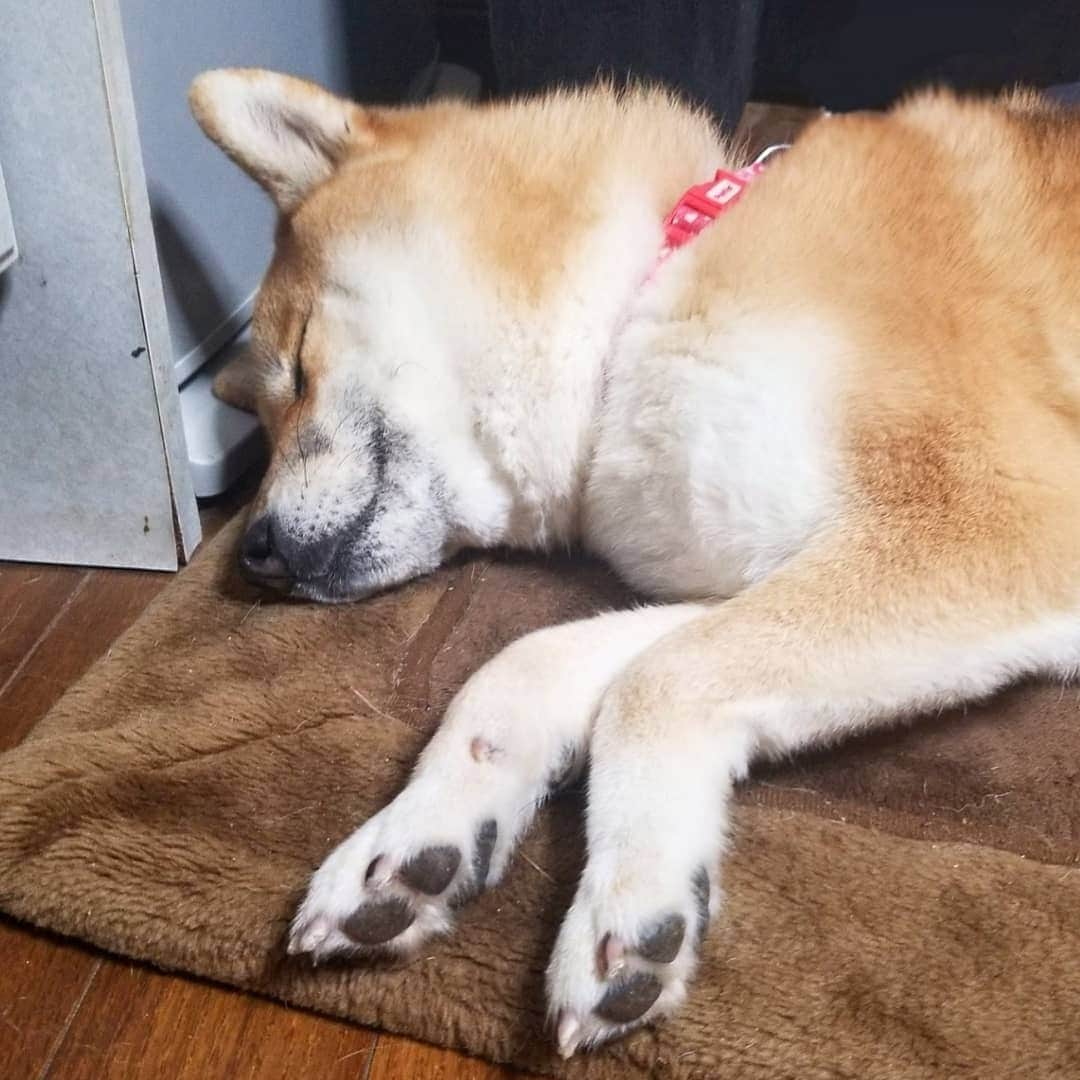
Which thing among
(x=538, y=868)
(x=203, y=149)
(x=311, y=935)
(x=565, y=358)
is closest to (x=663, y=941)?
(x=538, y=868)

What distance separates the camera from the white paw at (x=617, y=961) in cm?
90

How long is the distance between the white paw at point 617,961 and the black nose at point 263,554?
2.22 ft

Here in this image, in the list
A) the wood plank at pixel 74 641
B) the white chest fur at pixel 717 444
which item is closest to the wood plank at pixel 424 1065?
the white chest fur at pixel 717 444

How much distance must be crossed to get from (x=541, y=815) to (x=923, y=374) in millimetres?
623

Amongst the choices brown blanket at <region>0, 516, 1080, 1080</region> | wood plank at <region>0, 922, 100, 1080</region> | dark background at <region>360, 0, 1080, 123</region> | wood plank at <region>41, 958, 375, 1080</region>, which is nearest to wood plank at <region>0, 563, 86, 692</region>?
brown blanket at <region>0, 516, 1080, 1080</region>

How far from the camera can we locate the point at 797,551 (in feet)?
3.78

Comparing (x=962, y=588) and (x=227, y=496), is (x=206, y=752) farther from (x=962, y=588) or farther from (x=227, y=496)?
(x=962, y=588)

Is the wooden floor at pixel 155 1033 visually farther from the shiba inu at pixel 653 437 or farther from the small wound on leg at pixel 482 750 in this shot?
the small wound on leg at pixel 482 750

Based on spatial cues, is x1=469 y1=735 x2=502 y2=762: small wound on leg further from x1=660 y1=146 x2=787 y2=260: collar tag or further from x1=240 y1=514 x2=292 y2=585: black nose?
x1=660 y1=146 x2=787 y2=260: collar tag

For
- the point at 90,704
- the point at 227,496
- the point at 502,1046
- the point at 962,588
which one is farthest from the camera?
the point at 227,496

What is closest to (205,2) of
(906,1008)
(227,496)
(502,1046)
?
(227,496)

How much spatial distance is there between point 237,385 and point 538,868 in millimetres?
1080

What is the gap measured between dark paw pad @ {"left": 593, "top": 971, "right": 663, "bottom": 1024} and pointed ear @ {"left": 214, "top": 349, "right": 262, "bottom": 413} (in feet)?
3.83

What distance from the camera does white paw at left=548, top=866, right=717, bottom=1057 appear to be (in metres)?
0.90
